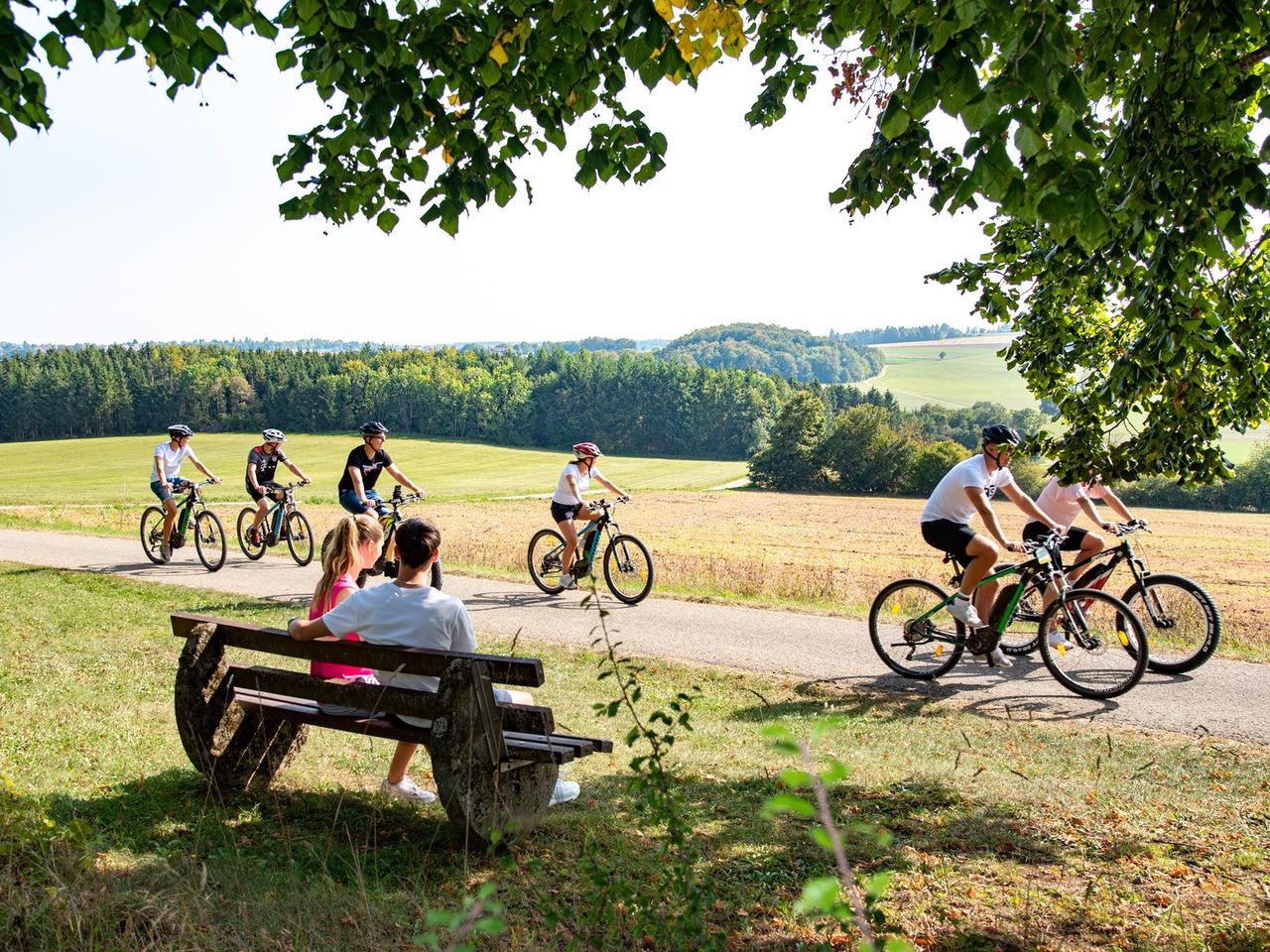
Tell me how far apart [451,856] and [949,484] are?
551 cm

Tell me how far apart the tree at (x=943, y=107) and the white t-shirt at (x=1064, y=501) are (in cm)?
220

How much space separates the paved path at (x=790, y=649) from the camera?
7.22 m

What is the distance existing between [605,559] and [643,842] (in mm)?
7586

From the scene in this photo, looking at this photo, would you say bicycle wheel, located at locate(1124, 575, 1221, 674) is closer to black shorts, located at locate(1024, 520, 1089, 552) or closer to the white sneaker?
black shorts, located at locate(1024, 520, 1089, 552)

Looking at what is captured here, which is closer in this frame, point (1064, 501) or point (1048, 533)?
point (1048, 533)

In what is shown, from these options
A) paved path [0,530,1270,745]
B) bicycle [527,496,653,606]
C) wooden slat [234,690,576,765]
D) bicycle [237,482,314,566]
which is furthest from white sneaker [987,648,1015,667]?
bicycle [237,482,314,566]

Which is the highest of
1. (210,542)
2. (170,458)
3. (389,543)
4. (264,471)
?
(170,458)

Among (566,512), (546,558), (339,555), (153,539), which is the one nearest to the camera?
(339,555)

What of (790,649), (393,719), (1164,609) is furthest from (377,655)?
(1164,609)

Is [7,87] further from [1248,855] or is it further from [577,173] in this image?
[1248,855]

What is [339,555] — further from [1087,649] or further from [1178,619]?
[1178,619]

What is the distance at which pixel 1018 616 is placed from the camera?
840 centimetres

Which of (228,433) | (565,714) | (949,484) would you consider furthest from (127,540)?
(228,433)

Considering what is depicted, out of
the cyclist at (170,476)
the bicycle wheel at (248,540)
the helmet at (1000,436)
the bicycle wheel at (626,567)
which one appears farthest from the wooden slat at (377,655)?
the bicycle wheel at (248,540)
